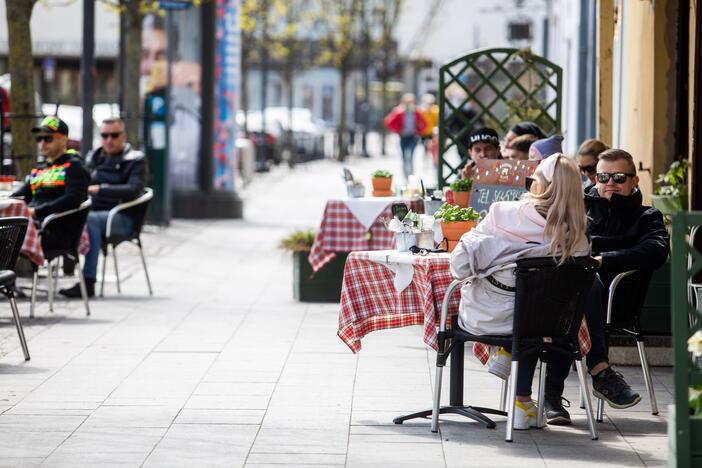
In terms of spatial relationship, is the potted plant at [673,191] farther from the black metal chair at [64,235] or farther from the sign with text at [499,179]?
the black metal chair at [64,235]

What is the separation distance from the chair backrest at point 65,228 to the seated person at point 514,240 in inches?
207

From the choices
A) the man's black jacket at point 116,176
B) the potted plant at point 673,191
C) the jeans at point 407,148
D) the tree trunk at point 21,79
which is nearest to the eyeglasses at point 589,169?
the potted plant at point 673,191

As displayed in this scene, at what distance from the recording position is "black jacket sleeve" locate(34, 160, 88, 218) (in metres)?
11.4

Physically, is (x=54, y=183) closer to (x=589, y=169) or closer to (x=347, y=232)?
(x=347, y=232)

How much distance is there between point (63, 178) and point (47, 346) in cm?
225

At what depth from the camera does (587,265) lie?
22.0 ft

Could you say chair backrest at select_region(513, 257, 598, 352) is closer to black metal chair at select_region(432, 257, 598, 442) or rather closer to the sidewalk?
black metal chair at select_region(432, 257, 598, 442)

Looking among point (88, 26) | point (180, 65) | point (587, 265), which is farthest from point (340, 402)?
point (180, 65)

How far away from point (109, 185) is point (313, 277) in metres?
2.13

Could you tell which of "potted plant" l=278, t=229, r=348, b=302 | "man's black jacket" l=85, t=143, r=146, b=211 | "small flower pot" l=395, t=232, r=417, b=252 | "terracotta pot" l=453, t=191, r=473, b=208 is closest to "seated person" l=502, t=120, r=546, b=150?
"terracotta pot" l=453, t=191, r=473, b=208

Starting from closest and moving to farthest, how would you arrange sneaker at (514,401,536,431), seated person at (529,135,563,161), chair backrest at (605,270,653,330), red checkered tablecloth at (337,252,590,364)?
sneaker at (514,401,536,431) → red checkered tablecloth at (337,252,590,364) → chair backrest at (605,270,653,330) → seated person at (529,135,563,161)

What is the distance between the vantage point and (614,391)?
719cm

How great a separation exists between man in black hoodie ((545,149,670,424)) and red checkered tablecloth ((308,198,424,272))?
3678mm

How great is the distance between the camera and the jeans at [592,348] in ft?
23.7
